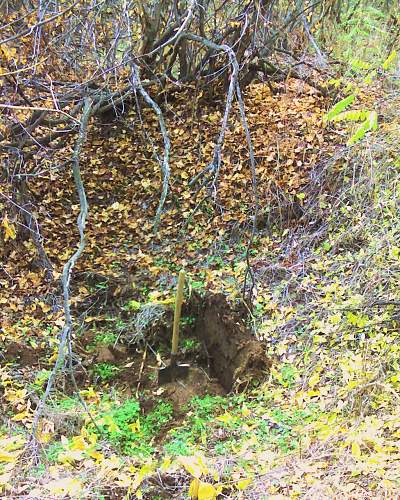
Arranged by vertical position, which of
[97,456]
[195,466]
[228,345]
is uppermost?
[195,466]

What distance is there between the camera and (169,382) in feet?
13.9

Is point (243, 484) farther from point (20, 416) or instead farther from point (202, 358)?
point (202, 358)

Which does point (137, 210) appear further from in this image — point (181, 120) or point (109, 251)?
point (181, 120)

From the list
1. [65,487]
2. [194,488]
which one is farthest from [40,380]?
[194,488]

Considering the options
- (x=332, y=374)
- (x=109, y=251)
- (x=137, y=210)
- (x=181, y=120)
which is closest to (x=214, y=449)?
(x=332, y=374)

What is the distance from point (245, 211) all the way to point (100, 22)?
257 cm

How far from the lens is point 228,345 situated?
4.27 metres

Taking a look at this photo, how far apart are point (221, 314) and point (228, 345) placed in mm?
307

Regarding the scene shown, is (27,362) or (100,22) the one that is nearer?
(27,362)

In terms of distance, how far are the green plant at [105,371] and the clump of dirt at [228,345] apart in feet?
2.72

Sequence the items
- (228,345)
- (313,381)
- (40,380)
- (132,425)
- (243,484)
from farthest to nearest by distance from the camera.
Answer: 1. (228,345)
2. (40,380)
3. (132,425)
4. (313,381)
5. (243,484)

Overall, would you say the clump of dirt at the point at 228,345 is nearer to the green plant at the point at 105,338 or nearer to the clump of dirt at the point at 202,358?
the clump of dirt at the point at 202,358

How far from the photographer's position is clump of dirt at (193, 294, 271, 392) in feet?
12.8

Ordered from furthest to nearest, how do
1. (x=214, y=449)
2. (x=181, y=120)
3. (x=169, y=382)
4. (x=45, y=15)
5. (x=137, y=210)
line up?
(x=181, y=120), (x=137, y=210), (x=45, y=15), (x=169, y=382), (x=214, y=449)
